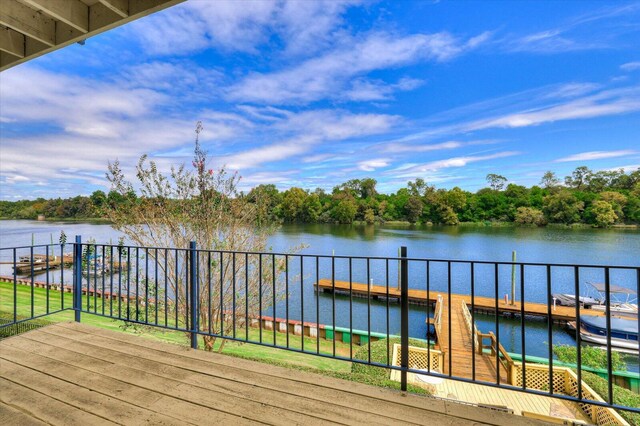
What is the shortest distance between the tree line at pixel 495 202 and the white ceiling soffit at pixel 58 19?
19840mm

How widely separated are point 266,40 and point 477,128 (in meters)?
37.3

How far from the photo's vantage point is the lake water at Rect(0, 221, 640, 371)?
13.2 m

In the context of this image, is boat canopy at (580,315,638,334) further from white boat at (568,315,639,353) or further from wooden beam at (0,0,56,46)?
wooden beam at (0,0,56,46)

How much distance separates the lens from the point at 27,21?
221cm

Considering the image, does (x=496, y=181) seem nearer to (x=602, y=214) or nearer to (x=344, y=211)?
(x=602, y=214)

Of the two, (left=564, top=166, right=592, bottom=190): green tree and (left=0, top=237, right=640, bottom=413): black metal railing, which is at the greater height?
(left=564, top=166, right=592, bottom=190): green tree

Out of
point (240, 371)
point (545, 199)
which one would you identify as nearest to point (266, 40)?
point (240, 371)

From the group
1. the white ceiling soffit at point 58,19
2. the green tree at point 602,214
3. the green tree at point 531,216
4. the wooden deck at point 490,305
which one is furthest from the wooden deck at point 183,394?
the green tree at point 531,216

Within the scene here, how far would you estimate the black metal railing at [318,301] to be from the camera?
189 cm

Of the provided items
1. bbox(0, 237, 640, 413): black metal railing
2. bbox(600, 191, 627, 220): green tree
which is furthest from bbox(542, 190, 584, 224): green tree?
bbox(0, 237, 640, 413): black metal railing

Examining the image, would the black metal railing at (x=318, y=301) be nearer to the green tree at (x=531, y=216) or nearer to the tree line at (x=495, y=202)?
the tree line at (x=495, y=202)

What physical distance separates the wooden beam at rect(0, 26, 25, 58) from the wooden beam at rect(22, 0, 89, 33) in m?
0.87

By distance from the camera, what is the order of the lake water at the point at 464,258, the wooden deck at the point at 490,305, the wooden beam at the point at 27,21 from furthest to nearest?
the wooden deck at the point at 490,305 → the lake water at the point at 464,258 → the wooden beam at the point at 27,21

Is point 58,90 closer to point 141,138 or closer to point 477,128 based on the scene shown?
point 141,138
